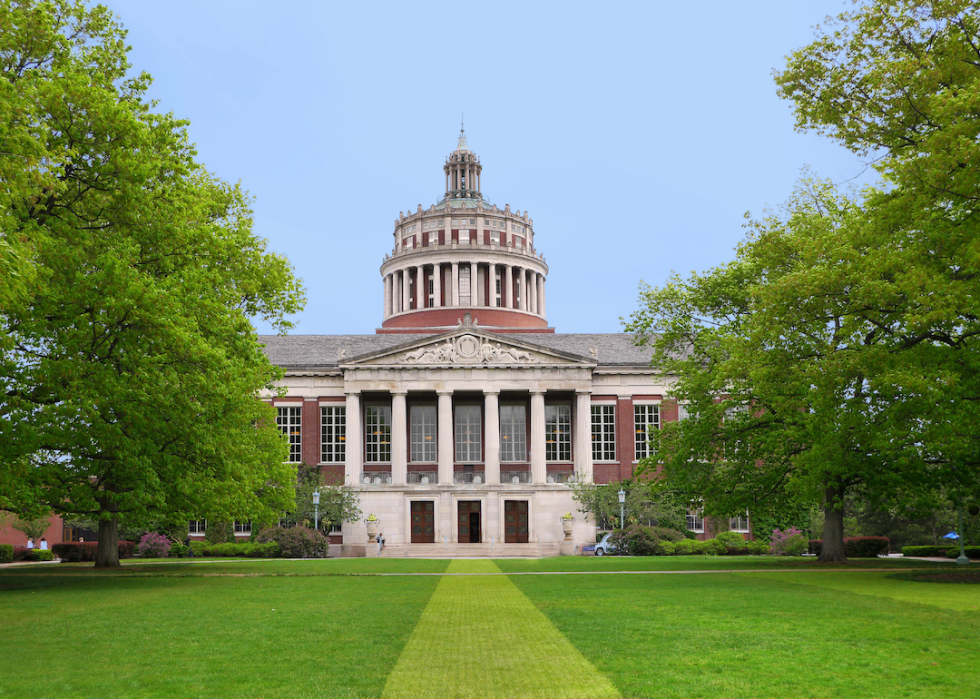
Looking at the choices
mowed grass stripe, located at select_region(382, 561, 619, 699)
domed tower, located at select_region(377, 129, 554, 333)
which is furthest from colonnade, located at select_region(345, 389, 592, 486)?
mowed grass stripe, located at select_region(382, 561, 619, 699)

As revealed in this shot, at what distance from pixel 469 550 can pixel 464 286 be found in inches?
1588

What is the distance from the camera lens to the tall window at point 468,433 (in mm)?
72875

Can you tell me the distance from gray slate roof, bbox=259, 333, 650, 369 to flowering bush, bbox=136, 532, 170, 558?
1703cm

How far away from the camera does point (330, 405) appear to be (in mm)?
72250

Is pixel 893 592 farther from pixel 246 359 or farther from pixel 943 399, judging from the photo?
pixel 246 359

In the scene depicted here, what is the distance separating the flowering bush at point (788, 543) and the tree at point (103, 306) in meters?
38.3

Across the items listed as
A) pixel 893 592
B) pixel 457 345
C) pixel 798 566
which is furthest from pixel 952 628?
pixel 457 345

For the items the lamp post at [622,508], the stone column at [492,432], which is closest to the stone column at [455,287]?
the stone column at [492,432]

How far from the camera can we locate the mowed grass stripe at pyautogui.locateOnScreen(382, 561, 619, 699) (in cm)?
1041

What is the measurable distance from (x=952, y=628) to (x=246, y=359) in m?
23.9

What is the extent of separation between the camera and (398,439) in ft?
232

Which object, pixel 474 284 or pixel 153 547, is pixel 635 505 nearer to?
pixel 153 547

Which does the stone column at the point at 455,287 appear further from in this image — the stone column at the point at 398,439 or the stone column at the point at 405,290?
the stone column at the point at 398,439

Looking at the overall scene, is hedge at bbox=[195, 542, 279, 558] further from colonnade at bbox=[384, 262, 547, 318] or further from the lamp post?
colonnade at bbox=[384, 262, 547, 318]
